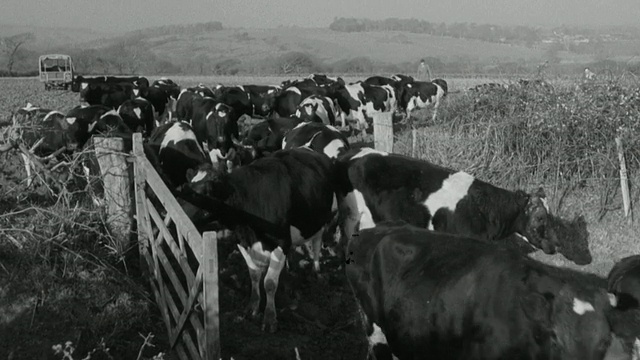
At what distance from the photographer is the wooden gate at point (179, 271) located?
4.40 m

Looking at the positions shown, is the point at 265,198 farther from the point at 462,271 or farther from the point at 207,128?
the point at 207,128

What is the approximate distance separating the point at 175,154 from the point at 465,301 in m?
7.16

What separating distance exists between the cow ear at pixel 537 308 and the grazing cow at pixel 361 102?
51.5 ft

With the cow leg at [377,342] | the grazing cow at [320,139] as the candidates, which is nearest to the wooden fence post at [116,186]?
the grazing cow at [320,139]

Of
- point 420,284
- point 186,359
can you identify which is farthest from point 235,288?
point 420,284

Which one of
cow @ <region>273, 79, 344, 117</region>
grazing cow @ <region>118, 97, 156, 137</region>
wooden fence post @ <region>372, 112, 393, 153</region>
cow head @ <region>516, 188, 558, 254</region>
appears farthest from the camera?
cow @ <region>273, 79, 344, 117</region>

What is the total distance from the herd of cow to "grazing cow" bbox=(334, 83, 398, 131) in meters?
6.69

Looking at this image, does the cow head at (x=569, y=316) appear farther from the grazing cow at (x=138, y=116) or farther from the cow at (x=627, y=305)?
the grazing cow at (x=138, y=116)

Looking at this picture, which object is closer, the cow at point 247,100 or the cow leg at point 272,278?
the cow leg at point 272,278

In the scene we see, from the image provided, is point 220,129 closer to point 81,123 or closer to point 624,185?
point 81,123

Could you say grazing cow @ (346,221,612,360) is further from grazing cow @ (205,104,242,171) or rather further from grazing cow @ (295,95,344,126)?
grazing cow @ (295,95,344,126)

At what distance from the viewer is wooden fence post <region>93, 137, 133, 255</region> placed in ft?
24.4

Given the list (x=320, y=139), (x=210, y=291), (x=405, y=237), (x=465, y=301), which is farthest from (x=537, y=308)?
(x=320, y=139)

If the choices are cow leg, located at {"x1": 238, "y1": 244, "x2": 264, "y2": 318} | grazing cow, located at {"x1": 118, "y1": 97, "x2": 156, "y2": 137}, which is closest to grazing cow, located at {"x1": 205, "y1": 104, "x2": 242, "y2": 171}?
grazing cow, located at {"x1": 118, "y1": 97, "x2": 156, "y2": 137}
